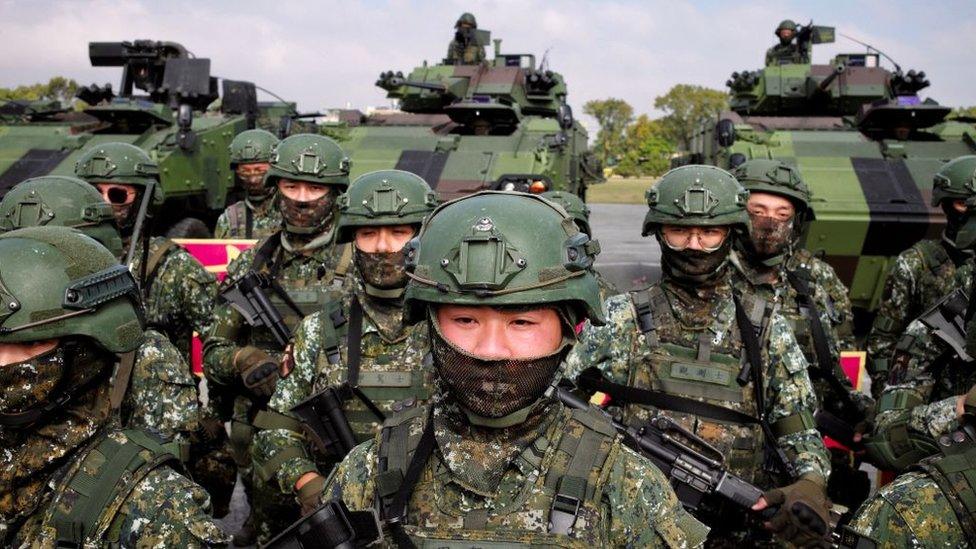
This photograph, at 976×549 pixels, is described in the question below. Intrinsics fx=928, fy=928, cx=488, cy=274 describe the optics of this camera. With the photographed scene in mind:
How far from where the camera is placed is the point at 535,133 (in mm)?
13789

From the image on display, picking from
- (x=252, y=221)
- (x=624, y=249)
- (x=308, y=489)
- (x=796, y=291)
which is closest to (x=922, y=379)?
(x=796, y=291)

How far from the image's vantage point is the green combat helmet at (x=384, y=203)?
15.3 ft

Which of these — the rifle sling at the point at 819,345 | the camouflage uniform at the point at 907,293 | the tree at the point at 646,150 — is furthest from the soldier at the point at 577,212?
the tree at the point at 646,150

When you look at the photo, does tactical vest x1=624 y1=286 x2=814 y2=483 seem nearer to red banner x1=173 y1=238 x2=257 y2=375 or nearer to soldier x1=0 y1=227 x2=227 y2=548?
soldier x1=0 y1=227 x2=227 y2=548

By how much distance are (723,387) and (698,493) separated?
548 millimetres

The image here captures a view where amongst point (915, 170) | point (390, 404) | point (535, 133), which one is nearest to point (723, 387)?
point (390, 404)

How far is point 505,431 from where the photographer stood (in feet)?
8.23

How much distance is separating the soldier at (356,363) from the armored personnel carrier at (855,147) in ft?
21.5

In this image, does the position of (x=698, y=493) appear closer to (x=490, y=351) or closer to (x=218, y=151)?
(x=490, y=351)

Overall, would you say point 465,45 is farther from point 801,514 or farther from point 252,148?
point 801,514

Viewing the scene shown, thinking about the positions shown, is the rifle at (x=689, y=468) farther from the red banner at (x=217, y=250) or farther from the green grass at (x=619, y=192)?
the green grass at (x=619, y=192)

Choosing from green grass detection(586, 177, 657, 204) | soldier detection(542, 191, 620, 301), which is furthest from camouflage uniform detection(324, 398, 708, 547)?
green grass detection(586, 177, 657, 204)

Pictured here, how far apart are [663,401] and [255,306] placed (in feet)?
8.95

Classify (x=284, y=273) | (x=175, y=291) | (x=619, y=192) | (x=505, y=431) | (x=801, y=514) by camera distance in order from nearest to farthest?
(x=505, y=431), (x=801, y=514), (x=175, y=291), (x=284, y=273), (x=619, y=192)
